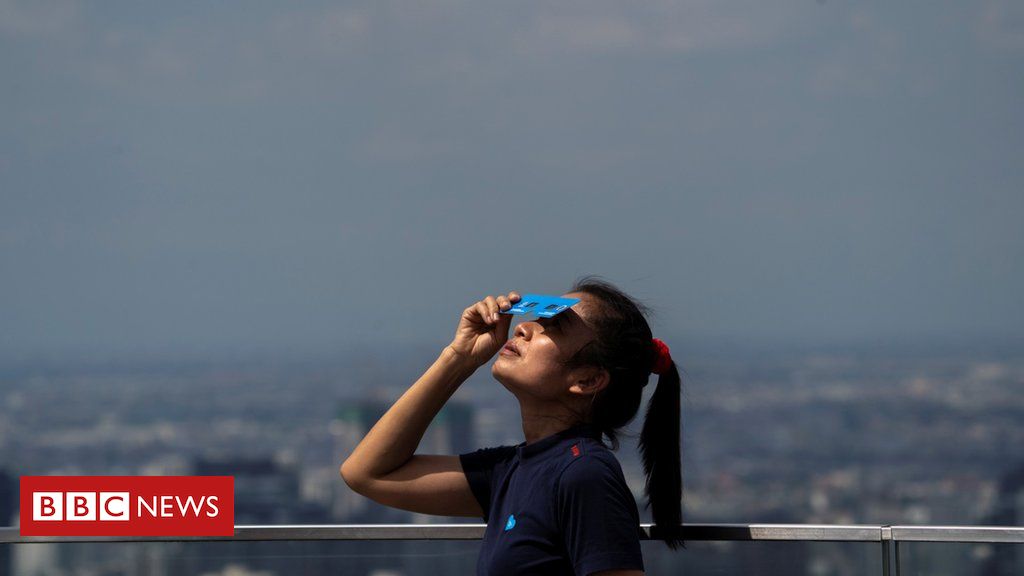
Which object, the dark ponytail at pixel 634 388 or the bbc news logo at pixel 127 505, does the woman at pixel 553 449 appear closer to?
the dark ponytail at pixel 634 388

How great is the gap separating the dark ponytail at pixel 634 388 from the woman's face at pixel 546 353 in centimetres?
2

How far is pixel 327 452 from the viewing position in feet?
137

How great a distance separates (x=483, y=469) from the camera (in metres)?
2.87

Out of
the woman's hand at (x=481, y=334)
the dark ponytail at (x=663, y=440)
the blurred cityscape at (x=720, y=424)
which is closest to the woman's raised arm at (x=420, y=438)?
the woman's hand at (x=481, y=334)

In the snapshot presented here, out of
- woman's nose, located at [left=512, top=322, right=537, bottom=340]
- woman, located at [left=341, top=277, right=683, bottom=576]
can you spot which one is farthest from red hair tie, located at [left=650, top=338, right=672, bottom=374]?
woman's nose, located at [left=512, top=322, right=537, bottom=340]

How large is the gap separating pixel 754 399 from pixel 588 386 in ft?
146

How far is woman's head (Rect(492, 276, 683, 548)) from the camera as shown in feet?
8.75

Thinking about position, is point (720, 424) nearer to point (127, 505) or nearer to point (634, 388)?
point (127, 505)

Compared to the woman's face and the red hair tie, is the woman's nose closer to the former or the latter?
the woman's face

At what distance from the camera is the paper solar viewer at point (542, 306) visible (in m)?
2.63

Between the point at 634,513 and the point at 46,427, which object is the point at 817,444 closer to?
the point at 46,427

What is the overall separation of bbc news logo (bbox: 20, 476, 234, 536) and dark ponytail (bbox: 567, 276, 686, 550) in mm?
1122

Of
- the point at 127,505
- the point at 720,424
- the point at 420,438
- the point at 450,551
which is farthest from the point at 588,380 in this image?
the point at 720,424

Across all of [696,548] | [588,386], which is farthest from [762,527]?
[588,386]
